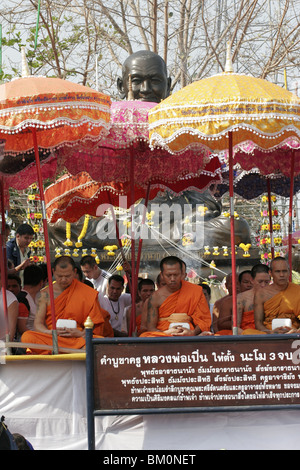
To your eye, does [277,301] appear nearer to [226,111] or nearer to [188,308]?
[188,308]

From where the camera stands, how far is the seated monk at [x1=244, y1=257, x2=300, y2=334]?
273 inches

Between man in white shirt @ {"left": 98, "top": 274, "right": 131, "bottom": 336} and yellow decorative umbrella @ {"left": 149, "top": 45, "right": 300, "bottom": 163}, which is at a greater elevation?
yellow decorative umbrella @ {"left": 149, "top": 45, "right": 300, "bottom": 163}

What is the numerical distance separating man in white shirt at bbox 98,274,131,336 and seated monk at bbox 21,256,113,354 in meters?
1.40

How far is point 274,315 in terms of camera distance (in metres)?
6.97

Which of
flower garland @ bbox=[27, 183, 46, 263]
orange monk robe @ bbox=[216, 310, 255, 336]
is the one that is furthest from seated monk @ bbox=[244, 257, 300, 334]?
flower garland @ bbox=[27, 183, 46, 263]

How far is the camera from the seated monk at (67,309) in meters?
6.53

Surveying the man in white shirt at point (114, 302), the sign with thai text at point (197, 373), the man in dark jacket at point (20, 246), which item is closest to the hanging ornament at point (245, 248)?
the man in dark jacket at point (20, 246)

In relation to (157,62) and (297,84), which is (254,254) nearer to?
(297,84)

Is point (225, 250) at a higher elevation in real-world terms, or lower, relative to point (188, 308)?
higher

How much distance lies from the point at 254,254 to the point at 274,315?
28.4 feet

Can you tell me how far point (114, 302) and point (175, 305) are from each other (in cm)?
188

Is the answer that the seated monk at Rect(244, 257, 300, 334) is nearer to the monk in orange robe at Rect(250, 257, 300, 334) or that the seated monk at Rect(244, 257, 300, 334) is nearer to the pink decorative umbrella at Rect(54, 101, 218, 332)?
the monk in orange robe at Rect(250, 257, 300, 334)

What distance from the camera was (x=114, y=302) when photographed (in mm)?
8805

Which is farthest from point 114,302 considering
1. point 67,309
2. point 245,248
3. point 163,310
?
point 245,248
